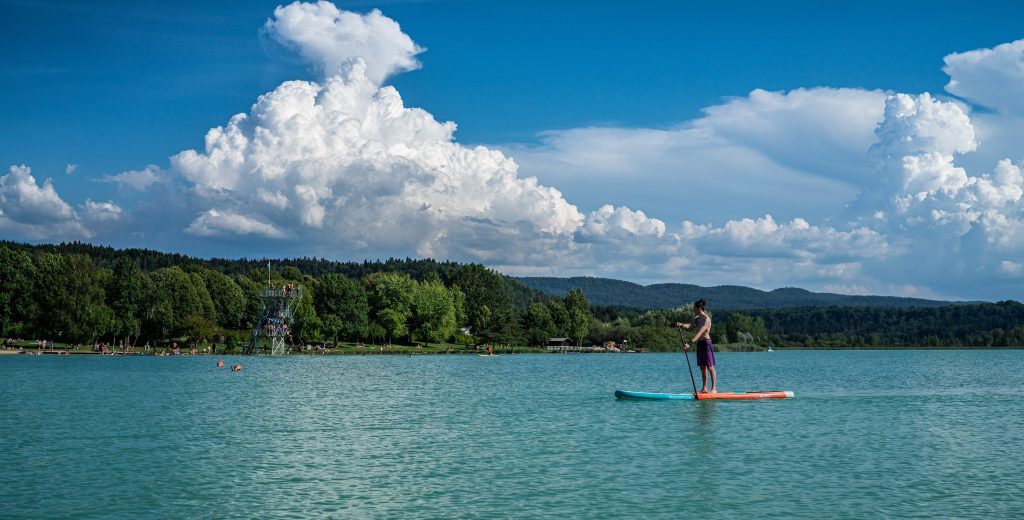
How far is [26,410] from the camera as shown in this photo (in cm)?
4028

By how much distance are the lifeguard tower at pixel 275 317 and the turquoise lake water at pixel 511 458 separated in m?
88.6

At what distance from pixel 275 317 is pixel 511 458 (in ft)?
383

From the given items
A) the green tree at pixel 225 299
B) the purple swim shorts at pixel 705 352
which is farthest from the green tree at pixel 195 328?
the purple swim shorts at pixel 705 352

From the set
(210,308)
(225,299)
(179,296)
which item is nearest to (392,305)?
(225,299)

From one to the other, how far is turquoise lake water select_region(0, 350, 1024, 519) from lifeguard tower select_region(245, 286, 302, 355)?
88.6 meters

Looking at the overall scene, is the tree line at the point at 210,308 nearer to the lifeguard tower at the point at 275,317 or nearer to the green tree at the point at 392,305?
the green tree at the point at 392,305

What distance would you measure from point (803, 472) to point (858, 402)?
74.0 feet

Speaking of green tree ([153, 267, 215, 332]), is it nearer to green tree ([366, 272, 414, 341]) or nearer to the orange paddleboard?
green tree ([366, 272, 414, 341])

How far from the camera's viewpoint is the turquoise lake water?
62.5ft

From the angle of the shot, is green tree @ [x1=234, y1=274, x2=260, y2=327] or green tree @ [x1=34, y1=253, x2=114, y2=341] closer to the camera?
green tree @ [x1=34, y1=253, x2=114, y2=341]

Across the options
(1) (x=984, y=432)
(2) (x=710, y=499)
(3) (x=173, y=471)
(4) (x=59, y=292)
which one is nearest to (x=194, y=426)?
(3) (x=173, y=471)

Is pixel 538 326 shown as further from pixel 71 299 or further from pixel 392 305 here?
pixel 71 299

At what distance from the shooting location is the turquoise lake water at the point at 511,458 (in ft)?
62.5

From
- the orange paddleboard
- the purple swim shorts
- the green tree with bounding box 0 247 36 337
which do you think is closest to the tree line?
the green tree with bounding box 0 247 36 337
